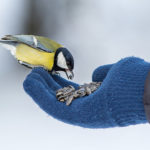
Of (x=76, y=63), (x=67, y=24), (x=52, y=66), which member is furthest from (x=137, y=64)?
(x=67, y=24)

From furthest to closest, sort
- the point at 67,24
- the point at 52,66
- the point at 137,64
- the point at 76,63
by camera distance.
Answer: the point at 67,24
the point at 76,63
the point at 52,66
the point at 137,64

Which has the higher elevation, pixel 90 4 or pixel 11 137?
pixel 90 4

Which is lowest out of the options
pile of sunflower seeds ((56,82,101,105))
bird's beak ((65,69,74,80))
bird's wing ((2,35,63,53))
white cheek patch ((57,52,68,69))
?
bird's beak ((65,69,74,80))

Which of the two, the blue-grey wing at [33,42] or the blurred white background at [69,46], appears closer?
the blue-grey wing at [33,42]

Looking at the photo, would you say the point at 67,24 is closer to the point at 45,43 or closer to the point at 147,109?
the point at 45,43

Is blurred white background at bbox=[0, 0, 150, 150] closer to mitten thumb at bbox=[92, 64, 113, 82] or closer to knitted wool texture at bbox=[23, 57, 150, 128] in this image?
mitten thumb at bbox=[92, 64, 113, 82]

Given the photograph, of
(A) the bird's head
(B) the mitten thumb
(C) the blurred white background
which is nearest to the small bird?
(A) the bird's head

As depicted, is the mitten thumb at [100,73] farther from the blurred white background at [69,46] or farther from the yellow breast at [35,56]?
the blurred white background at [69,46]

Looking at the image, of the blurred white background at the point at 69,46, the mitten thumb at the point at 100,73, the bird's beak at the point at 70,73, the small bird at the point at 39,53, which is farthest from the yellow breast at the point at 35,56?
the blurred white background at the point at 69,46
